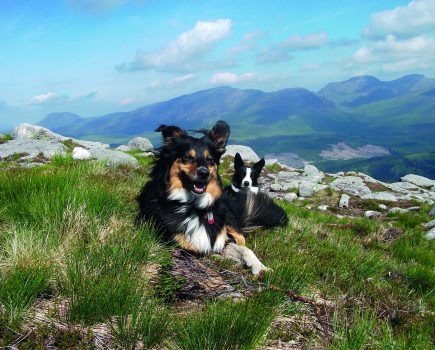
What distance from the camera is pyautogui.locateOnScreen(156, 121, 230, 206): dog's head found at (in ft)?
18.2

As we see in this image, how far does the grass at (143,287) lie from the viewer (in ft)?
9.42

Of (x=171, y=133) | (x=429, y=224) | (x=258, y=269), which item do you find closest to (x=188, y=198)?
(x=171, y=133)

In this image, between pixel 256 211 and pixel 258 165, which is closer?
pixel 256 211

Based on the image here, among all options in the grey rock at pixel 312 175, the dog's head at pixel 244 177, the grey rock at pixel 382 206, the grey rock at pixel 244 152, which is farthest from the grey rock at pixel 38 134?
the grey rock at pixel 382 206

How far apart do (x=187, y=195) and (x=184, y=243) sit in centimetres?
71

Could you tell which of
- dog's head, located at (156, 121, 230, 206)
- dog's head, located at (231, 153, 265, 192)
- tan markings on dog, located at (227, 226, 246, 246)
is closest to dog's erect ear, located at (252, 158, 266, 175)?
dog's head, located at (231, 153, 265, 192)

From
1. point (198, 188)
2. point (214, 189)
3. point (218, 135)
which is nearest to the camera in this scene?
point (198, 188)

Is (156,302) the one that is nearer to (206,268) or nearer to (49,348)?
(49,348)

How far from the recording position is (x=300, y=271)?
452cm

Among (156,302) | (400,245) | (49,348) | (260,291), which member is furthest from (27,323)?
(400,245)

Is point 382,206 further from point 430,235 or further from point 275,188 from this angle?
point 430,235

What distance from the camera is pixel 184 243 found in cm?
536

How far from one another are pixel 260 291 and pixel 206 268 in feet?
2.98

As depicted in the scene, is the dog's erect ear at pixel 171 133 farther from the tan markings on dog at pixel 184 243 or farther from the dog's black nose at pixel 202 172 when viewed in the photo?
the tan markings on dog at pixel 184 243
